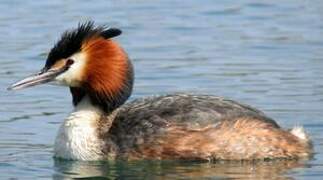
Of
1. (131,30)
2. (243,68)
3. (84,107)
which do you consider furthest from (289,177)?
(131,30)

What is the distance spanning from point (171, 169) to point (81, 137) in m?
1.08

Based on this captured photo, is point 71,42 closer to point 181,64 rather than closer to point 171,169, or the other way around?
point 171,169

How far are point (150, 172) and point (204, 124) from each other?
2.61 feet

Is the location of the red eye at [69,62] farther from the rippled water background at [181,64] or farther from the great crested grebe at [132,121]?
the rippled water background at [181,64]

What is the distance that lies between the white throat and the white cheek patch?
323 millimetres

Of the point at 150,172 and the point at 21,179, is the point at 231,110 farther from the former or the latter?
the point at 21,179

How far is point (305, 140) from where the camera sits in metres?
14.9

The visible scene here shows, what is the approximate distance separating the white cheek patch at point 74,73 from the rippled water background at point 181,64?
842 millimetres

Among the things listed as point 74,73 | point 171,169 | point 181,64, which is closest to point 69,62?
point 74,73

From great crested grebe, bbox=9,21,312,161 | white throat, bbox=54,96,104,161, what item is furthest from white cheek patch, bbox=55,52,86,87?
white throat, bbox=54,96,104,161

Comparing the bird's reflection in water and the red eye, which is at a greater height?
the red eye

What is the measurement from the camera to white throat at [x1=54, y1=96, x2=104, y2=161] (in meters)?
14.7

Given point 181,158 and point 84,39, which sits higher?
point 84,39

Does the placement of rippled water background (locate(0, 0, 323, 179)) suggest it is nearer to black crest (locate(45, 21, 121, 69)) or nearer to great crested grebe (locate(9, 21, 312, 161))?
great crested grebe (locate(9, 21, 312, 161))
